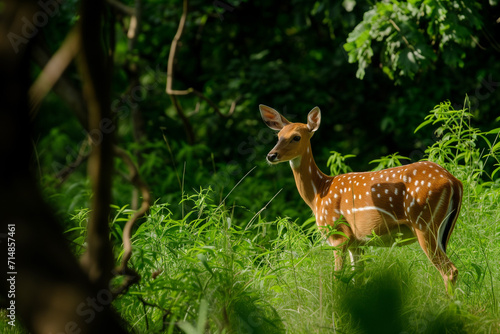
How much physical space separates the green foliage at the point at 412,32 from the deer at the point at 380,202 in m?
1.90

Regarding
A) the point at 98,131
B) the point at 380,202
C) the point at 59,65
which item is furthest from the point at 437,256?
the point at 59,65

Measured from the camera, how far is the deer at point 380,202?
3.43 metres

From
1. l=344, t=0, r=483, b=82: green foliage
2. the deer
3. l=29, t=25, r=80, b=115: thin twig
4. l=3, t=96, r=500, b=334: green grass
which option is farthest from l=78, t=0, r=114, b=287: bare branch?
l=344, t=0, r=483, b=82: green foliage

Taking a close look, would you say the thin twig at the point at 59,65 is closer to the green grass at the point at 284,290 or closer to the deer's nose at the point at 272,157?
the green grass at the point at 284,290

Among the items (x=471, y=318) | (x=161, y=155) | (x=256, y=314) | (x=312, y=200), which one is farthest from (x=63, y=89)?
(x=471, y=318)

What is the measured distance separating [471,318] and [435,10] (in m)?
3.55

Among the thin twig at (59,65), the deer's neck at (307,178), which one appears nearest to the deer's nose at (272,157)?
the deer's neck at (307,178)

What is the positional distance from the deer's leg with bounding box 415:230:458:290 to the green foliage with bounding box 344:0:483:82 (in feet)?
7.94

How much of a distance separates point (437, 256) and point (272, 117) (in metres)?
1.53

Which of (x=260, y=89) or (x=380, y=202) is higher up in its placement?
(x=380, y=202)

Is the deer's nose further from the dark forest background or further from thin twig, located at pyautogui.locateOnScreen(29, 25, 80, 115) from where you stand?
thin twig, located at pyautogui.locateOnScreen(29, 25, 80, 115)

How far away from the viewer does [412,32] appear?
5637mm

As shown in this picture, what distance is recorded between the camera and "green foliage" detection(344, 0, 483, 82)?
5.54 m

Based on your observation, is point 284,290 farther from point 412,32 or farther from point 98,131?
point 412,32
